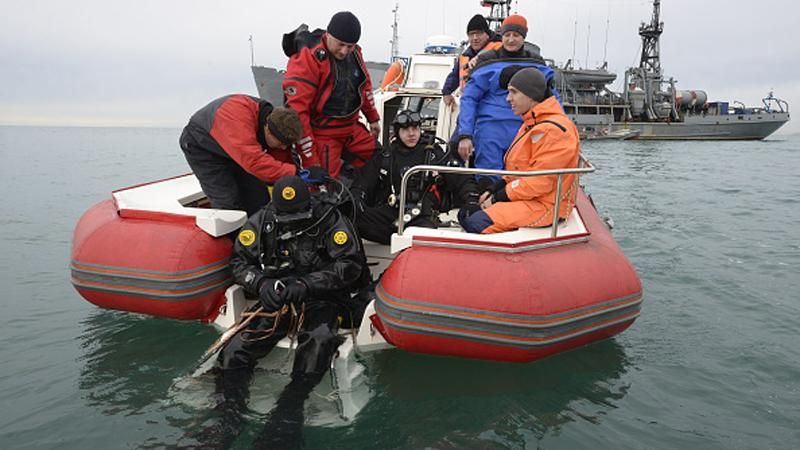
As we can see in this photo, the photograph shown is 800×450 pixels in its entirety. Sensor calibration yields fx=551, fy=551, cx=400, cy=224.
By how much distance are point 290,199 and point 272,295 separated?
1.99ft

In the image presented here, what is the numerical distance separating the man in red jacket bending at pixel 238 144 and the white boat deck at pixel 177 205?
25cm

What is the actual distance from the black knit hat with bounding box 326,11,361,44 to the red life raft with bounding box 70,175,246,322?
1581 mm

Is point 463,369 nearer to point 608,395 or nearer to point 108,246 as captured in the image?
point 608,395

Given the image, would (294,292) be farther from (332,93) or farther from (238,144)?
(332,93)

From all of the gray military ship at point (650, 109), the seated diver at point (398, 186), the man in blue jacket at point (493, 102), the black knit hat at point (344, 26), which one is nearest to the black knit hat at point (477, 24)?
the man in blue jacket at point (493, 102)

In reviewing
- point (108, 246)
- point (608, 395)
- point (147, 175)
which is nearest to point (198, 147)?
point (108, 246)

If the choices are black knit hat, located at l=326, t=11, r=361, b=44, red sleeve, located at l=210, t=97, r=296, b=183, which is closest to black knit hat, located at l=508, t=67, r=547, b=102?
black knit hat, located at l=326, t=11, r=361, b=44

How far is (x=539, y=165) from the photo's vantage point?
12.5 feet

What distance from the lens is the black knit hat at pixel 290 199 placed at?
3.43 meters

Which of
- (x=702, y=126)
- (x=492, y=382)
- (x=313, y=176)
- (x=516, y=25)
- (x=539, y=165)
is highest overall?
(x=702, y=126)

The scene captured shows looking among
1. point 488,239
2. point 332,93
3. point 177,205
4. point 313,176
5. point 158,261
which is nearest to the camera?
point 488,239

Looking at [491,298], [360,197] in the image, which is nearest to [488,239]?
[491,298]

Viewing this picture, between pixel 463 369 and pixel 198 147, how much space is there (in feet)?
8.42

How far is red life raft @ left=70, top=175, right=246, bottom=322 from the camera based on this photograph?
3.73 metres
